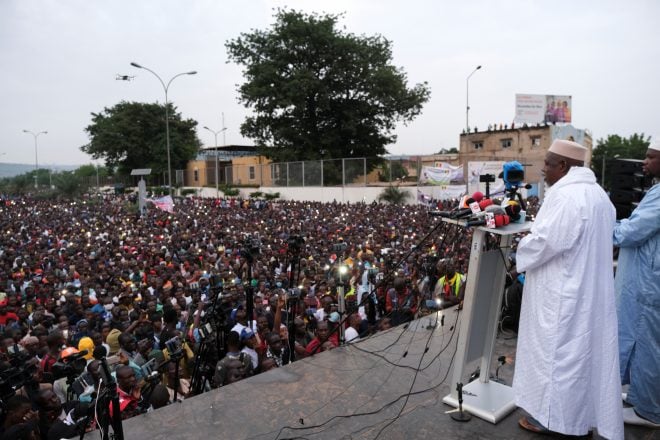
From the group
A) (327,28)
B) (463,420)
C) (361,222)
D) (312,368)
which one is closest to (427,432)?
(463,420)

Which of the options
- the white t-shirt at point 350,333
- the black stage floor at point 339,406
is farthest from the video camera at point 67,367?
the white t-shirt at point 350,333

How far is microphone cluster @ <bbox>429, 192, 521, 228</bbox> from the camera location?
8.16 ft

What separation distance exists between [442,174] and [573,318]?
69.0 feet

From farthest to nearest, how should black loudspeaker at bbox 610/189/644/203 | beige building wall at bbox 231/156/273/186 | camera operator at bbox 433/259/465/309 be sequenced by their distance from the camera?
beige building wall at bbox 231/156/273/186
camera operator at bbox 433/259/465/309
black loudspeaker at bbox 610/189/644/203

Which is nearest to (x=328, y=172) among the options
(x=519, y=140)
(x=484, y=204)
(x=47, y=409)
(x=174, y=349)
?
(x=519, y=140)

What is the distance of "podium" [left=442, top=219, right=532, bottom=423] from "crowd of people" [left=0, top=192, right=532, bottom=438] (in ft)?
1.38

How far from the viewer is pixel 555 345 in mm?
2420

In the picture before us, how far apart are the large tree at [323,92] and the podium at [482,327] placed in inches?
1142

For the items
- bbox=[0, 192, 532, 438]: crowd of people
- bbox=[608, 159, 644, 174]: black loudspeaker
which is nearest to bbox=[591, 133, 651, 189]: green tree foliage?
bbox=[0, 192, 532, 438]: crowd of people

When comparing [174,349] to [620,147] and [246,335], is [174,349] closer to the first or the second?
[246,335]

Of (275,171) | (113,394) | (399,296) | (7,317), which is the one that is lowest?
(7,317)

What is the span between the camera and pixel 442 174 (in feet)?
74.7

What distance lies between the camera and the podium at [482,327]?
2705 millimetres

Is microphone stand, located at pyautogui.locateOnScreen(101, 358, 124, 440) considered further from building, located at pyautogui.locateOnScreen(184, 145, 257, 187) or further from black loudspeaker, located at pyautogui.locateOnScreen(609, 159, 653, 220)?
building, located at pyautogui.locateOnScreen(184, 145, 257, 187)
